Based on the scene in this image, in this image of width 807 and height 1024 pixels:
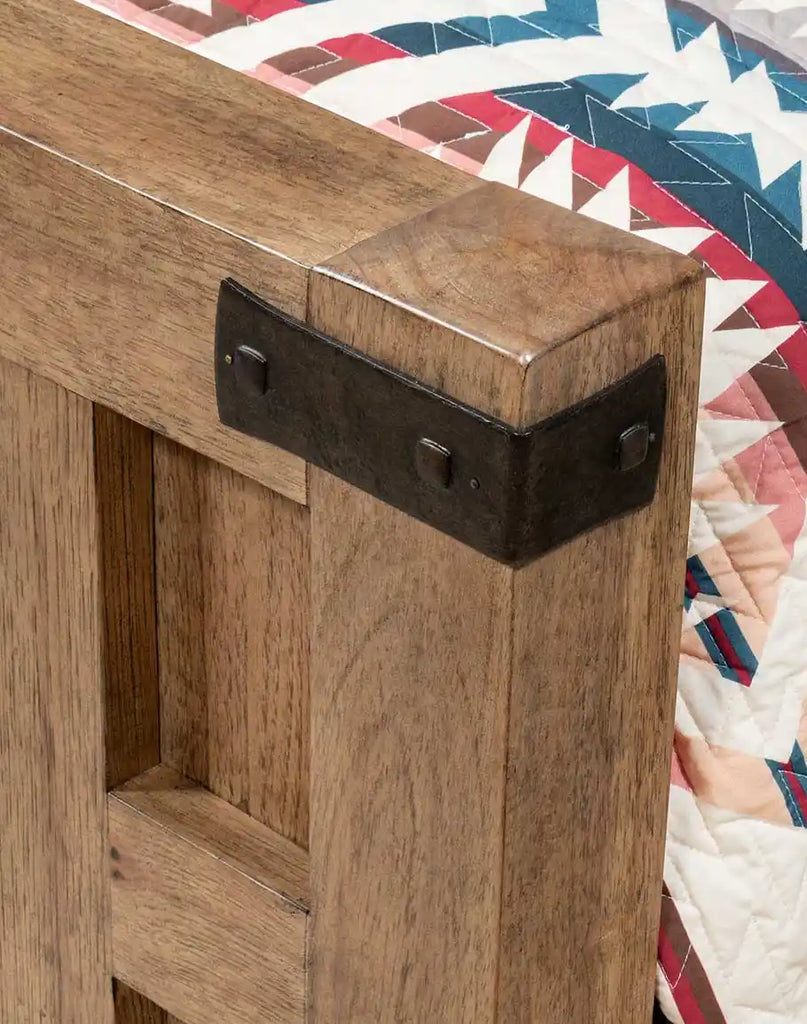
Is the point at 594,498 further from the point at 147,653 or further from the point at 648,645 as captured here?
the point at 147,653

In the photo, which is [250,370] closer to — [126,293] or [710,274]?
[126,293]

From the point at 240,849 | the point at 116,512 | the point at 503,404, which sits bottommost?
the point at 240,849

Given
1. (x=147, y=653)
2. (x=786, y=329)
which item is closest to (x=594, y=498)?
(x=786, y=329)

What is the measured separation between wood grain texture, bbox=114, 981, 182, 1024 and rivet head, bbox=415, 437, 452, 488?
1.09ft

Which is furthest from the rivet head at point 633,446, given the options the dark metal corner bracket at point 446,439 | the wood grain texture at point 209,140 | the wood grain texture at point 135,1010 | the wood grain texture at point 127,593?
the wood grain texture at point 135,1010

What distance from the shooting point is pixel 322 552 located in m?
0.57

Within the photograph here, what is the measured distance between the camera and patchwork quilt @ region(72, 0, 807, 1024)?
24.2 inches

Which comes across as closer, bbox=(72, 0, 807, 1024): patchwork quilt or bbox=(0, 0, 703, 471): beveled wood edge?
bbox=(0, 0, 703, 471): beveled wood edge

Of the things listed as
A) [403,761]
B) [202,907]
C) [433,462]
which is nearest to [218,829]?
[202,907]

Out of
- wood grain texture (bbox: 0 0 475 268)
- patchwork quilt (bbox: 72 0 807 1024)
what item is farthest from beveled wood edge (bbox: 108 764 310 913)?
wood grain texture (bbox: 0 0 475 268)

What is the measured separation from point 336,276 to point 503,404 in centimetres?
7

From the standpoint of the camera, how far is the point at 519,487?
1.62 ft

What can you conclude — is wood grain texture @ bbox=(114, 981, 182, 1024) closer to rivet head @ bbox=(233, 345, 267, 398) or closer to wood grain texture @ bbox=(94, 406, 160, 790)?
wood grain texture @ bbox=(94, 406, 160, 790)

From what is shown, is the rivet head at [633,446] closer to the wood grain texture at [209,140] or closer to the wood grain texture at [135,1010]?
the wood grain texture at [209,140]
